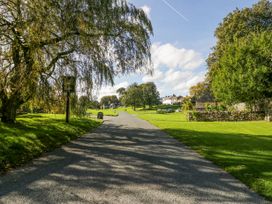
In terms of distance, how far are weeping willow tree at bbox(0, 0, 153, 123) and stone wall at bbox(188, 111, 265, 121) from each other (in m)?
18.0

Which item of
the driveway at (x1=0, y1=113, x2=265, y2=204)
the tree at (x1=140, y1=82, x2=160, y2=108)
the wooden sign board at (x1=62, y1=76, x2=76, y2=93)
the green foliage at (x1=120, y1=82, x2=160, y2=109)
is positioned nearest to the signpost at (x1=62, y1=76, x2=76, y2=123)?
the wooden sign board at (x1=62, y1=76, x2=76, y2=93)

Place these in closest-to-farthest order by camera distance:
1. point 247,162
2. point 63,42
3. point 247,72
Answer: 1. point 247,162
2. point 63,42
3. point 247,72

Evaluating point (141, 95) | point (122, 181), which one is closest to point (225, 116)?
point (122, 181)

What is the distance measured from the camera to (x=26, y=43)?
396 inches

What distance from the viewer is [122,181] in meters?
5.93

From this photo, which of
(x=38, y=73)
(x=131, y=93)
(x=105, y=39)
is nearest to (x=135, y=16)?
(x=105, y=39)

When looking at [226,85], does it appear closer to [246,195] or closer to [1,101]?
[1,101]

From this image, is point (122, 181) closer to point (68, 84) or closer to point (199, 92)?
point (68, 84)

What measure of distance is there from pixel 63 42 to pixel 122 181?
6.81 meters

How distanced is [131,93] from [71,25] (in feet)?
305

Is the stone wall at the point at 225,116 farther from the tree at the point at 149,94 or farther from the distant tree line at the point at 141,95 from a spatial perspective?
the tree at the point at 149,94

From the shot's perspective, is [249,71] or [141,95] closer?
[249,71]

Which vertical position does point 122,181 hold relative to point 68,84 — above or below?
below

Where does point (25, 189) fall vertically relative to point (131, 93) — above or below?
below
